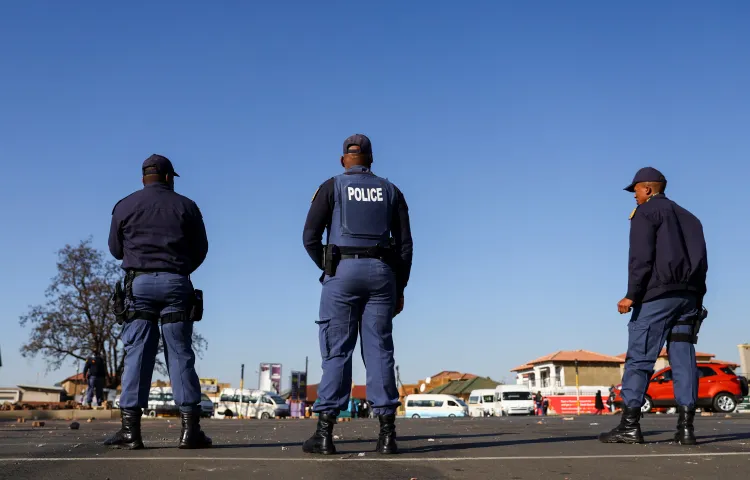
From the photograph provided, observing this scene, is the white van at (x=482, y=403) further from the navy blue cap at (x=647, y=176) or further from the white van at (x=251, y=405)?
the navy blue cap at (x=647, y=176)

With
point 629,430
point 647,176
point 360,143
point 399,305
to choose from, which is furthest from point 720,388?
point 360,143

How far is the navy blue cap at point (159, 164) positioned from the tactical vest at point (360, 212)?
51.3 inches

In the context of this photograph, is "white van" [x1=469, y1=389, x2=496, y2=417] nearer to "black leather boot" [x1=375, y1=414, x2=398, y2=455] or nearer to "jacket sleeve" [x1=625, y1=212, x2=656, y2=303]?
"jacket sleeve" [x1=625, y1=212, x2=656, y2=303]

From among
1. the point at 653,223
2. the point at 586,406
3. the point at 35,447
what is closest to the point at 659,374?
the point at 653,223

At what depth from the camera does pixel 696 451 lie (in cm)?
447

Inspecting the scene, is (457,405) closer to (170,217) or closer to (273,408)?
(273,408)

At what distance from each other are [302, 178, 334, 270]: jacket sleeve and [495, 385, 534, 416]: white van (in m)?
47.7

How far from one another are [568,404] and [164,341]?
60.9 meters

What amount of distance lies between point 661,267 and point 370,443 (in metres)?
2.36

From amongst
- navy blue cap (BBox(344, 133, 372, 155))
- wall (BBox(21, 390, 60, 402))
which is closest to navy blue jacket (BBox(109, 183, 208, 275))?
navy blue cap (BBox(344, 133, 372, 155))

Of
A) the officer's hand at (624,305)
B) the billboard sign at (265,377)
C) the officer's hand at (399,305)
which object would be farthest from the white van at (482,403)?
the officer's hand at (399,305)

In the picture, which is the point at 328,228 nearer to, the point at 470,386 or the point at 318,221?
the point at 318,221

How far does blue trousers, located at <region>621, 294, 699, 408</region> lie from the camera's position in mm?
5324

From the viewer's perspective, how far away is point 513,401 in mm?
50938
